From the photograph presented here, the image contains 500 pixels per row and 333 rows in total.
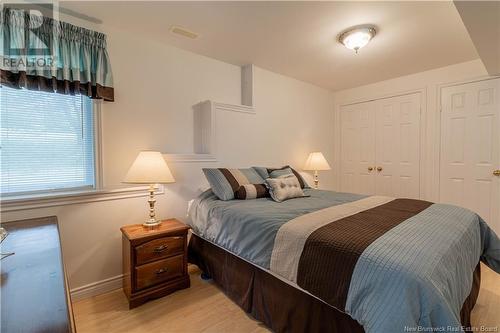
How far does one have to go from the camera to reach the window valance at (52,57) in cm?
169

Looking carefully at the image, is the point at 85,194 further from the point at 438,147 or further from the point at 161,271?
the point at 438,147

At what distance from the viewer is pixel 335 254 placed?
125 cm

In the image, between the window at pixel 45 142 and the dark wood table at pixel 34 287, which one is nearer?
the dark wood table at pixel 34 287

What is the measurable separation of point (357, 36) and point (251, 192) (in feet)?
5.71

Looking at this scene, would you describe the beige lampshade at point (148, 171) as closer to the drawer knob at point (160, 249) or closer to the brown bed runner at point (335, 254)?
the drawer knob at point (160, 249)

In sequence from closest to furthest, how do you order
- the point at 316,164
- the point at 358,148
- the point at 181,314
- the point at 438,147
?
the point at 181,314, the point at 438,147, the point at 316,164, the point at 358,148

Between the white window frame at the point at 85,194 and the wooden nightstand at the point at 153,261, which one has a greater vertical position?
the white window frame at the point at 85,194

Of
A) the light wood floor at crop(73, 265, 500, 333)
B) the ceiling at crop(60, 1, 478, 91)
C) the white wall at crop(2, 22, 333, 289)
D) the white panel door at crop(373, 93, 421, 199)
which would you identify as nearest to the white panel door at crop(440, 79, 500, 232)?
the white panel door at crop(373, 93, 421, 199)

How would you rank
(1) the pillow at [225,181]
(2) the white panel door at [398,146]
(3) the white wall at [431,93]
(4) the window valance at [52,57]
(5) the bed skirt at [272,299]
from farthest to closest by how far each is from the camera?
1. (2) the white panel door at [398,146]
2. (3) the white wall at [431,93]
3. (1) the pillow at [225,181]
4. (4) the window valance at [52,57]
5. (5) the bed skirt at [272,299]

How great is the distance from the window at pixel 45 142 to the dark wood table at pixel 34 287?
73 cm

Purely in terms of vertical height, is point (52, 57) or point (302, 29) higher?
point (302, 29)

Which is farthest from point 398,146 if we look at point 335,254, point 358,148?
point 335,254

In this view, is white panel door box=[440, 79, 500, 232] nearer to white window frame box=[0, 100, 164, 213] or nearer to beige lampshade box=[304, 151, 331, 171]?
beige lampshade box=[304, 151, 331, 171]

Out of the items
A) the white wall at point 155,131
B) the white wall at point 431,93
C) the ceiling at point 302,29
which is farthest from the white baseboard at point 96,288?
the white wall at point 431,93
